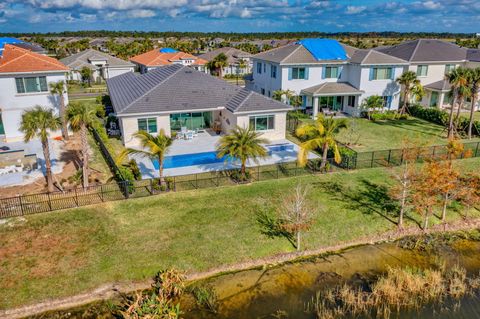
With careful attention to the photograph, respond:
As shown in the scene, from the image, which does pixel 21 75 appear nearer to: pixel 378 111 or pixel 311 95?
pixel 311 95

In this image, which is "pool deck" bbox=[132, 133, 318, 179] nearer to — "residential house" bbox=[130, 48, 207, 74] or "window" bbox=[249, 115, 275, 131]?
"window" bbox=[249, 115, 275, 131]

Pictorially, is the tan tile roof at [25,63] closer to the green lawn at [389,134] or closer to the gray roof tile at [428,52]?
the green lawn at [389,134]

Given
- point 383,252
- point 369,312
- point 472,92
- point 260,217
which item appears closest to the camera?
point 369,312

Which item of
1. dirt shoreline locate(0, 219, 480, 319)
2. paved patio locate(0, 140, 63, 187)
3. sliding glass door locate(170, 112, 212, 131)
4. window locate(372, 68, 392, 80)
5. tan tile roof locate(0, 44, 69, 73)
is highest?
tan tile roof locate(0, 44, 69, 73)

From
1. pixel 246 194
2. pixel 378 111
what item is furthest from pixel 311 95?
pixel 246 194

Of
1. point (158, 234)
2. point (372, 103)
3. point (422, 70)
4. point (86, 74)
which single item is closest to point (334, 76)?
point (372, 103)

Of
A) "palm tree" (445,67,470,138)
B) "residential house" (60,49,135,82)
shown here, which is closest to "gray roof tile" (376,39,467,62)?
"palm tree" (445,67,470,138)

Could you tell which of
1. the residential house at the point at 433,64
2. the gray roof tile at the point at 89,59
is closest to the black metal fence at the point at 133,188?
the residential house at the point at 433,64
